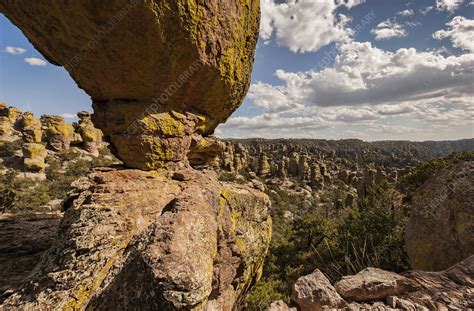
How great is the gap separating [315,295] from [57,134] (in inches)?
1988

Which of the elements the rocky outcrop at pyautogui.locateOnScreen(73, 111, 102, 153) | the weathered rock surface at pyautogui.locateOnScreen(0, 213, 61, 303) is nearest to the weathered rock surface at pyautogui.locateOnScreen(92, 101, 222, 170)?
the weathered rock surface at pyautogui.locateOnScreen(0, 213, 61, 303)

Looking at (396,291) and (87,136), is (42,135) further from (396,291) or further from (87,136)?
(396,291)

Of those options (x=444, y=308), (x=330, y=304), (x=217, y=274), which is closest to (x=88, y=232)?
(x=217, y=274)

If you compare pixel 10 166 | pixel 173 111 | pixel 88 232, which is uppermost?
pixel 173 111

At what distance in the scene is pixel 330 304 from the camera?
230 inches

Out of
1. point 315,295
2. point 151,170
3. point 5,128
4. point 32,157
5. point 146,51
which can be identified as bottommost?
point 315,295

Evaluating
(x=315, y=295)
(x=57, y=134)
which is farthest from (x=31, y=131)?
(x=315, y=295)

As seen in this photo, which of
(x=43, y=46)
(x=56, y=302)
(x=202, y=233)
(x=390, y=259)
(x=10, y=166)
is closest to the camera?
(x=56, y=302)

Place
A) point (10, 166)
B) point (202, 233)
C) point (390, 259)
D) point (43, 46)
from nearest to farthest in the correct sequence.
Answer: point (202, 233) < point (43, 46) < point (390, 259) < point (10, 166)

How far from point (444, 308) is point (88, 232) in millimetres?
7648

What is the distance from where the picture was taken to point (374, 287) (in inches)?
236

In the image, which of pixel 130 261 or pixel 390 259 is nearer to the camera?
pixel 130 261

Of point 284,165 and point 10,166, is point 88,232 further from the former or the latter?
point 284,165

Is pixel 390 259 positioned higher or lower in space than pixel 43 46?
lower
